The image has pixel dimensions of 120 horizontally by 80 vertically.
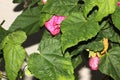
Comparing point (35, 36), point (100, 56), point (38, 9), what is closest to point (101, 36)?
point (100, 56)

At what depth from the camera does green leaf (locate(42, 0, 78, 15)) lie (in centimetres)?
60

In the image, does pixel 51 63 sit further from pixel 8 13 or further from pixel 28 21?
pixel 8 13

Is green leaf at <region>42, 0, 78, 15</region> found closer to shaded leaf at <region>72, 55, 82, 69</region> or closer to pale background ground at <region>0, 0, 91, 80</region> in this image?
shaded leaf at <region>72, 55, 82, 69</region>

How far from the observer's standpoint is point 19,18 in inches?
27.1

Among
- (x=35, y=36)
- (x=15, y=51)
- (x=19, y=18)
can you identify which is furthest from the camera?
(x=35, y=36)

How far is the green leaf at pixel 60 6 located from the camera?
0.60 m

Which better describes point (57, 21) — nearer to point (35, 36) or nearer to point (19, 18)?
point (19, 18)

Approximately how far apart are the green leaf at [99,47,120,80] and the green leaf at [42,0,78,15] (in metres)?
0.12

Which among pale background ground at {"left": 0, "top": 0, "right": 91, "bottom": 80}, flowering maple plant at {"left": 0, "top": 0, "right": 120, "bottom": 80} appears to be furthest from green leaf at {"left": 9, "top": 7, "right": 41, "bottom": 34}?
pale background ground at {"left": 0, "top": 0, "right": 91, "bottom": 80}

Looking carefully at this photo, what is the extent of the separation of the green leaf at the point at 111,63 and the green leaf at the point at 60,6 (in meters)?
0.12

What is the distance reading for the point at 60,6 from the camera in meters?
0.61

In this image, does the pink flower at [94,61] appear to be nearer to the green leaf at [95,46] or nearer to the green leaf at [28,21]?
the green leaf at [95,46]

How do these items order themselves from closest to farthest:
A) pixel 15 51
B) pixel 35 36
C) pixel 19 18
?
1. pixel 15 51
2. pixel 19 18
3. pixel 35 36

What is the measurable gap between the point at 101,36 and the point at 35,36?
0.59 m
